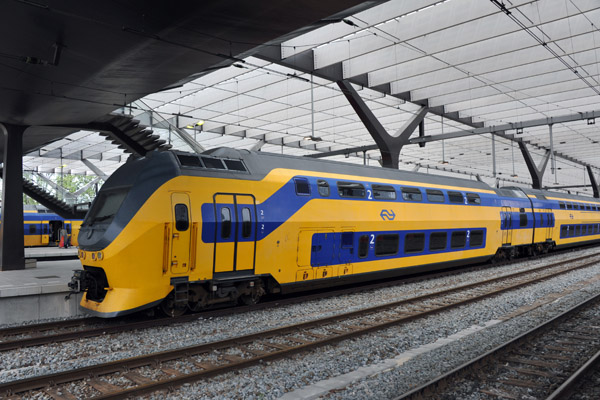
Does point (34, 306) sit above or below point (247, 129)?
below

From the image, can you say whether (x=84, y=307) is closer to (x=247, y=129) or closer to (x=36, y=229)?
(x=247, y=129)

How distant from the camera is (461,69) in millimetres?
20344

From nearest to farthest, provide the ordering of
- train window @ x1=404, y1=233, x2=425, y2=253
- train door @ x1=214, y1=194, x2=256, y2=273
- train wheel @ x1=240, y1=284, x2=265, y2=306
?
1. train door @ x1=214, y1=194, x2=256, y2=273
2. train wheel @ x1=240, y1=284, x2=265, y2=306
3. train window @ x1=404, y1=233, x2=425, y2=253

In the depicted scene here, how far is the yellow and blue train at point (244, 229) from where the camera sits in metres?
9.24

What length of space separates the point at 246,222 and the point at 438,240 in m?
8.52

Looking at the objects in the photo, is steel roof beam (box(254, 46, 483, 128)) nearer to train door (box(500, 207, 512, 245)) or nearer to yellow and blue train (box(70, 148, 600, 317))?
yellow and blue train (box(70, 148, 600, 317))

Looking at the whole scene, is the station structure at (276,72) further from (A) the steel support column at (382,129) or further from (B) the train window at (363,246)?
(B) the train window at (363,246)

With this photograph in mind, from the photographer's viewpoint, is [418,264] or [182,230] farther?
[418,264]

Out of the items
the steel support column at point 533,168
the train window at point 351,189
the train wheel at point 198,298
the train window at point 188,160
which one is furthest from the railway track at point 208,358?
the steel support column at point 533,168

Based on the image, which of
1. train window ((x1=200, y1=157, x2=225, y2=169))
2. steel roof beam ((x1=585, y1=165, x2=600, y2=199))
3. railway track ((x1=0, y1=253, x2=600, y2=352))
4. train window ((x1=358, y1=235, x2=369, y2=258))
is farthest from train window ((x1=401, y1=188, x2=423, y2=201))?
steel roof beam ((x1=585, y1=165, x2=600, y2=199))

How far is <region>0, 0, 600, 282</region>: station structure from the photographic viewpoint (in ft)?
28.5

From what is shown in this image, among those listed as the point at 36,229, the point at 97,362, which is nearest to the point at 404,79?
the point at 97,362

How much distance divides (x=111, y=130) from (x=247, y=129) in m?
15.3

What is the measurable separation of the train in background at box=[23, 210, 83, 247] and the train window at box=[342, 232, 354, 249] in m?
27.7
